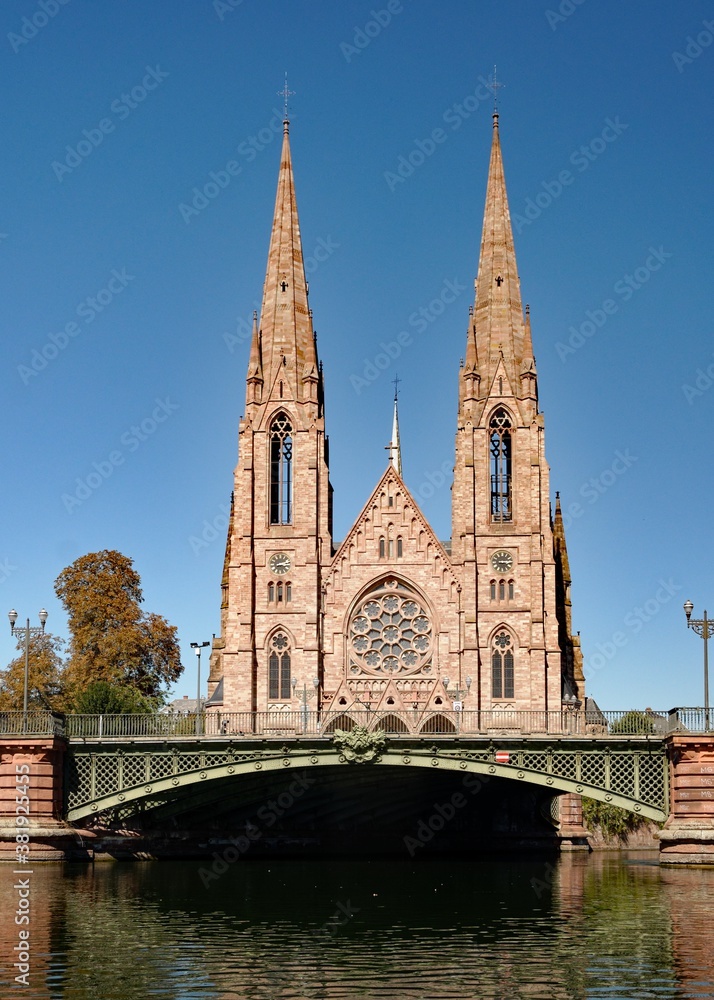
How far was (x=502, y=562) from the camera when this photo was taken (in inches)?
3354

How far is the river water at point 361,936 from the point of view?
29.0 m

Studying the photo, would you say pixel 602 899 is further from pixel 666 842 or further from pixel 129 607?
pixel 129 607

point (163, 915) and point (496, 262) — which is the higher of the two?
point (496, 262)

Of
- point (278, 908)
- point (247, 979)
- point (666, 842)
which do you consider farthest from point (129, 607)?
point (247, 979)

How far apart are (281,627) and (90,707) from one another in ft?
45.9

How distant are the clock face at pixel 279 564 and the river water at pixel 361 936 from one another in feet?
100

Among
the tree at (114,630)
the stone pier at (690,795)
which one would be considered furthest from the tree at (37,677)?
the stone pier at (690,795)

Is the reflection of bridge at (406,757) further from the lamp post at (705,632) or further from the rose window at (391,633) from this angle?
the rose window at (391,633)

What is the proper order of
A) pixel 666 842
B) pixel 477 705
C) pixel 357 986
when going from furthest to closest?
pixel 477 705 → pixel 666 842 → pixel 357 986

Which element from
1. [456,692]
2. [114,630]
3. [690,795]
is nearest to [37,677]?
[114,630]

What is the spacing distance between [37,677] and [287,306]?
26.3 meters

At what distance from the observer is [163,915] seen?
41.2 metres

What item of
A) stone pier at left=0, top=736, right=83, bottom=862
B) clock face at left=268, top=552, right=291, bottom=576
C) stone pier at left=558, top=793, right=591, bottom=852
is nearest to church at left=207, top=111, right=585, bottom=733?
clock face at left=268, top=552, right=291, bottom=576

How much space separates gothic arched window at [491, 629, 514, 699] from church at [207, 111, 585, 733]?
0.25 feet
